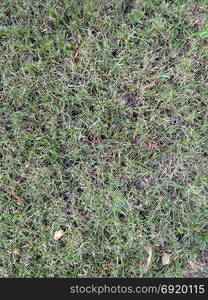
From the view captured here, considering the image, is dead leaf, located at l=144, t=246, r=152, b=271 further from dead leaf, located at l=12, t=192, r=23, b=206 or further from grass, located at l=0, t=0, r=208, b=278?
dead leaf, located at l=12, t=192, r=23, b=206

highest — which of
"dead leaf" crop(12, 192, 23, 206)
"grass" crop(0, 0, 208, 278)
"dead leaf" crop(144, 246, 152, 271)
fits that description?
"grass" crop(0, 0, 208, 278)

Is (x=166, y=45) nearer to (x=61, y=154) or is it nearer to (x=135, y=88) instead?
(x=135, y=88)

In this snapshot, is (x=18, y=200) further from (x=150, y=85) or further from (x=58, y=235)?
(x=150, y=85)

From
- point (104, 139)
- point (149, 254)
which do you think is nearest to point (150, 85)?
point (104, 139)

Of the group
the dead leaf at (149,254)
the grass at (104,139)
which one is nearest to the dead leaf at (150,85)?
the grass at (104,139)

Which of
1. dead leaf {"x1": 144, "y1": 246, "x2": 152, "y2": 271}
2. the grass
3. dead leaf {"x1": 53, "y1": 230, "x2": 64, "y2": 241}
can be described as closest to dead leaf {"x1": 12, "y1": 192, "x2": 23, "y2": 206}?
the grass

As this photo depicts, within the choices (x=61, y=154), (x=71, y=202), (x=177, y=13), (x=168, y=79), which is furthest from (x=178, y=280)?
(x=177, y=13)

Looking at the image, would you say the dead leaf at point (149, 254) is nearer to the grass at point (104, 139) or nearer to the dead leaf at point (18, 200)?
the grass at point (104, 139)

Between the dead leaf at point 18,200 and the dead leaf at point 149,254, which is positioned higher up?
the dead leaf at point 18,200
